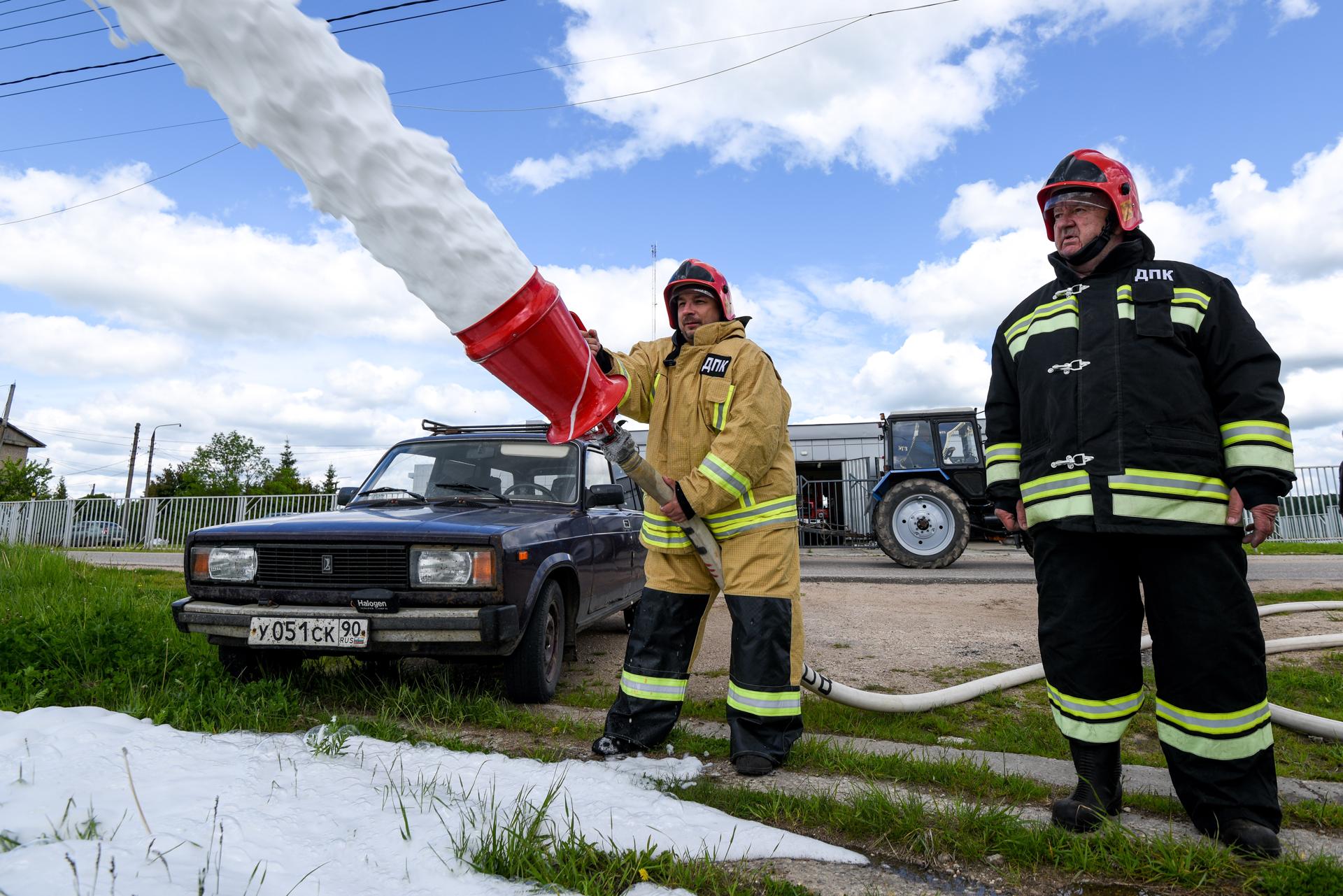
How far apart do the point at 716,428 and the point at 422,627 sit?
5.14 feet

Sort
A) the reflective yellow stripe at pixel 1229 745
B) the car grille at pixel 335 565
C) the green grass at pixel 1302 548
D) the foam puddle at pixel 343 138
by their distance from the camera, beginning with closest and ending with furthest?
the foam puddle at pixel 343 138 → the reflective yellow stripe at pixel 1229 745 → the car grille at pixel 335 565 → the green grass at pixel 1302 548

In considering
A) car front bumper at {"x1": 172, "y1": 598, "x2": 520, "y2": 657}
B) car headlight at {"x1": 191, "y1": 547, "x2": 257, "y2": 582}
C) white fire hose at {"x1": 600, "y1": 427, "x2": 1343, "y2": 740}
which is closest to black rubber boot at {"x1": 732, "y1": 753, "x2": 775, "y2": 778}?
white fire hose at {"x1": 600, "y1": 427, "x2": 1343, "y2": 740}

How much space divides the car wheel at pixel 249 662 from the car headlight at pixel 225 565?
35cm

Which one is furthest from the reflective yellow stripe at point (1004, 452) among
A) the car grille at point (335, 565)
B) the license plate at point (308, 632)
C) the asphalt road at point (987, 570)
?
the asphalt road at point (987, 570)

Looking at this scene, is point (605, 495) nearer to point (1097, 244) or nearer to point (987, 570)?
point (1097, 244)

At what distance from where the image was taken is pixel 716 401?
10.4 ft

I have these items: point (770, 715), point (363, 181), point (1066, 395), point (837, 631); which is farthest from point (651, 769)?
point (837, 631)

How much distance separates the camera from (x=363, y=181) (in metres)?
1.46

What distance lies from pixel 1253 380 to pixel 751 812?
6.48ft

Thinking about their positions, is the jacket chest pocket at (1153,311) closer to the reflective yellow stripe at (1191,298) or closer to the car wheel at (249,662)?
the reflective yellow stripe at (1191,298)

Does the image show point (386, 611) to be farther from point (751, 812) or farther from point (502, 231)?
point (502, 231)

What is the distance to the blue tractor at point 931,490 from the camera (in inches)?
438

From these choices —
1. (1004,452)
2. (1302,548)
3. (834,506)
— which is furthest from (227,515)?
(1302,548)

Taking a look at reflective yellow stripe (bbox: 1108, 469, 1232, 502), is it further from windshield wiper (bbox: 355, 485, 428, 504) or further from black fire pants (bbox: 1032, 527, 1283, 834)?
windshield wiper (bbox: 355, 485, 428, 504)
